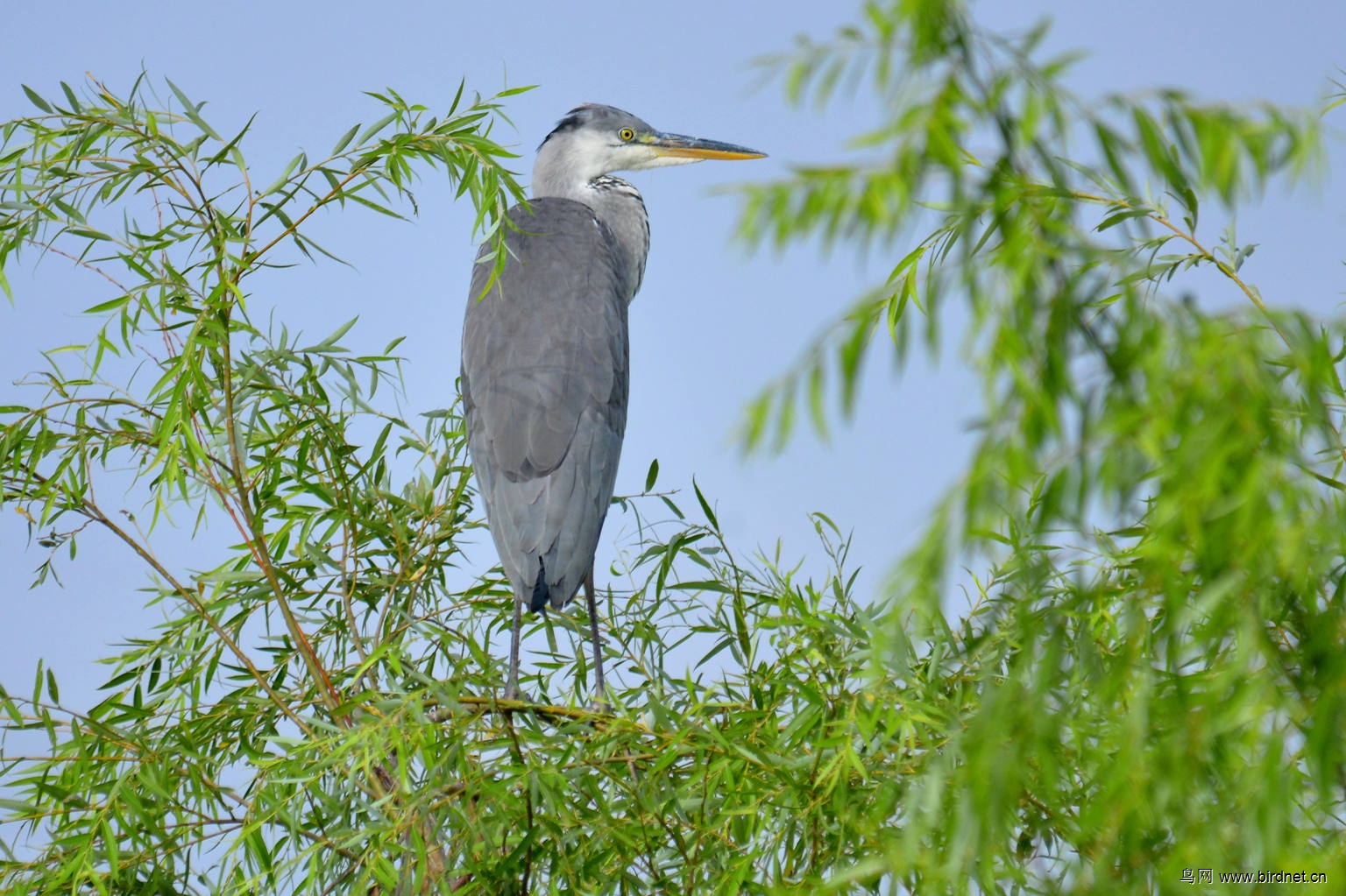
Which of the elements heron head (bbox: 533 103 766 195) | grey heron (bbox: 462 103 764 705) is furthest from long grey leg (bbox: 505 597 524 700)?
heron head (bbox: 533 103 766 195)

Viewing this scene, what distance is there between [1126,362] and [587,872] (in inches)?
49.2

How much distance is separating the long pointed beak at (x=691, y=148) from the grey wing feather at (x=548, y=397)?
39.6 inches

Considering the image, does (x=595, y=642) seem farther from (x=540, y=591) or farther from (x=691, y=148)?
(x=691, y=148)

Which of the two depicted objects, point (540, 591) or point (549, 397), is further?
point (549, 397)

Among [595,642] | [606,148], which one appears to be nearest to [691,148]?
[606,148]

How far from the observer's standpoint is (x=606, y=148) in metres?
4.35

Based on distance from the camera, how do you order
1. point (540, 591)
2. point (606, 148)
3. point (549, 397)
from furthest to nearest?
point (606, 148) → point (549, 397) → point (540, 591)

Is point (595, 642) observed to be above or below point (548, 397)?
below

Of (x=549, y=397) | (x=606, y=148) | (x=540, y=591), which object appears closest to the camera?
(x=540, y=591)

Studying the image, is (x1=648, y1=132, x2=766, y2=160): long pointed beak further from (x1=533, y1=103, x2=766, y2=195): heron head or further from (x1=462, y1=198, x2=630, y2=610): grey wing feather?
(x1=462, y1=198, x2=630, y2=610): grey wing feather

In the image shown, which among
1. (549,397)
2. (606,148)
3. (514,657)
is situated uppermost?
(606,148)

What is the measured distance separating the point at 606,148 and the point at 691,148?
309 millimetres

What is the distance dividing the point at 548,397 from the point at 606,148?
5.35 feet

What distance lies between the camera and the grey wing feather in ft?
8.89
